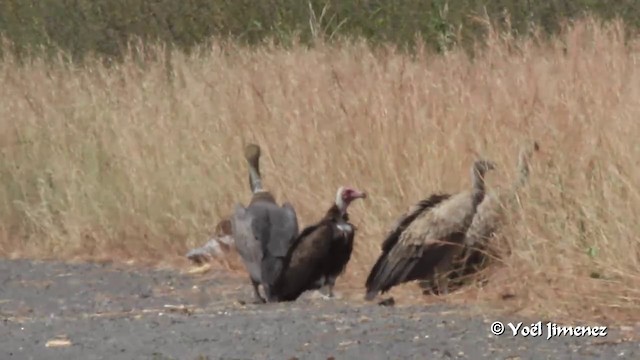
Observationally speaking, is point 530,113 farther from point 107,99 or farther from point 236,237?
point 107,99

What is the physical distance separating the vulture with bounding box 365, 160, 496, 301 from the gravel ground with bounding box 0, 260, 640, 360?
239 millimetres

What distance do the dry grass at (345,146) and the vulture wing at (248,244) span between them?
730 millimetres

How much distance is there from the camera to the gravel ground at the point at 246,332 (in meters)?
7.84

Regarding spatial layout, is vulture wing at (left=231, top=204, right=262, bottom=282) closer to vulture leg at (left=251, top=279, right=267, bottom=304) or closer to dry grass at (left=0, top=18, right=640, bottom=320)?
vulture leg at (left=251, top=279, right=267, bottom=304)

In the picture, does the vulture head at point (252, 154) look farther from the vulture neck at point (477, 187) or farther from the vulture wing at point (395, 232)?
the vulture neck at point (477, 187)

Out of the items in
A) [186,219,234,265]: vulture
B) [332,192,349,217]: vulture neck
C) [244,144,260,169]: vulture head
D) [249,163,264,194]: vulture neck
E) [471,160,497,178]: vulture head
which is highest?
[244,144,260,169]: vulture head

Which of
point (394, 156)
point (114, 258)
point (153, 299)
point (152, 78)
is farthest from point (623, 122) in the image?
point (152, 78)

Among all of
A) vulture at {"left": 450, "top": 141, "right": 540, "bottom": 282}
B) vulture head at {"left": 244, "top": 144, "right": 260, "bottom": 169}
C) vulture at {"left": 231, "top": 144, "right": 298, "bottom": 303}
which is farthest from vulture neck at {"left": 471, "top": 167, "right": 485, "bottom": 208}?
vulture head at {"left": 244, "top": 144, "right": 260, "bottom": 169}

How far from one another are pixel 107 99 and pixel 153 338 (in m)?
7.02

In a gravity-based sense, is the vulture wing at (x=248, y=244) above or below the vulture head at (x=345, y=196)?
below

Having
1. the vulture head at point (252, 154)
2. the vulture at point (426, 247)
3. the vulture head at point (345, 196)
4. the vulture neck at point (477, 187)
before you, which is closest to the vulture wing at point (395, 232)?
the vulture at point (426, 247)

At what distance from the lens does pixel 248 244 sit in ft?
34.8

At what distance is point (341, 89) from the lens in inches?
517

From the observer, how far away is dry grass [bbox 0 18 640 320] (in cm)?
900
